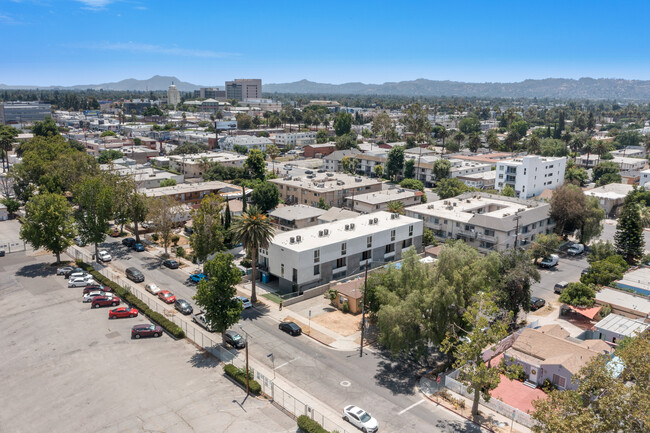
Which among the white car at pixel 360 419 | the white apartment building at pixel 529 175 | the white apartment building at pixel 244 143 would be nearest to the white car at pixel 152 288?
the white car at pixel 360 419

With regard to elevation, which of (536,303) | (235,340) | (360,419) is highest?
(360,419)

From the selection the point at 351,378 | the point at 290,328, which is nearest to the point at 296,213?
the point at 290,328

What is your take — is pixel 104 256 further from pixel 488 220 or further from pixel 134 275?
pixel 488 220

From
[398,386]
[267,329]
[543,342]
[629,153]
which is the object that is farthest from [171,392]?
[629,153]

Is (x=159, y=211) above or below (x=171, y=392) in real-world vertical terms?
above

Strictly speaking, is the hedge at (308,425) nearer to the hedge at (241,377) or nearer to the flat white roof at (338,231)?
the hedge at (241,377)

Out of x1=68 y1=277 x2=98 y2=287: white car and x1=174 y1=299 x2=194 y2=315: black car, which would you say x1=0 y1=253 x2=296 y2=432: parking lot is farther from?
x1=68 y1=277 x2=98 y2=287: white car

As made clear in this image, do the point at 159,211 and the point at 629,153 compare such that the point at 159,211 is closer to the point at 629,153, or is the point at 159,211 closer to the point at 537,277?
the point at 537,277
